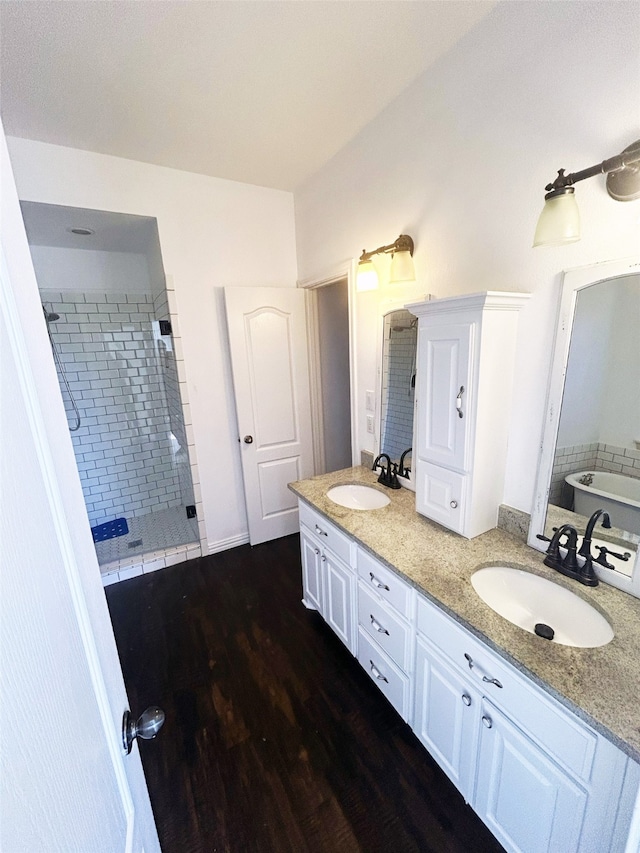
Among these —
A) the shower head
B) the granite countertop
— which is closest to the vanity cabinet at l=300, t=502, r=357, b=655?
the granite countertop

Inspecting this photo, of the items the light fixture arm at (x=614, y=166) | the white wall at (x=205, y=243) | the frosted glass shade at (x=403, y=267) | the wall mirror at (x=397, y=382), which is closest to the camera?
the light fixture arm at (x=614, y=166)

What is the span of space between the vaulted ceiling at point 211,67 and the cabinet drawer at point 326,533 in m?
1.95

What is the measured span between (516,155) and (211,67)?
1.25 m

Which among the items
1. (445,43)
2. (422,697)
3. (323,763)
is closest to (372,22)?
(445,43)

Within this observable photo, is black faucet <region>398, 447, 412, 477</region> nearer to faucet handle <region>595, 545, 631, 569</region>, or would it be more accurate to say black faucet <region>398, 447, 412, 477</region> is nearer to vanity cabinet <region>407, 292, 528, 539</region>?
vanity cabinet <region>407, 292, 528, 539</region>

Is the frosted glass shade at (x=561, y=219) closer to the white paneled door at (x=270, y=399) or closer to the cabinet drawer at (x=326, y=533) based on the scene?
the cabinet drawer at (x=326, y=533)

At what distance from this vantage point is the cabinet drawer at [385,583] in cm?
128

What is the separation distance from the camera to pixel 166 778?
1340 millimetres

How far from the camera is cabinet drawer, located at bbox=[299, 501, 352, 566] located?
160 centimetres

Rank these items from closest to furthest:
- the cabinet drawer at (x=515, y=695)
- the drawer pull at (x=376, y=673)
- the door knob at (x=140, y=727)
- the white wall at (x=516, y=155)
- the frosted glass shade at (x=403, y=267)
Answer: the door knob at (x=140, y=727) < the cabinet drawer at (x=515, y=695) < the white wall at (x=516, y=155) < the drawer pull at (x=376, y=673) < the frosted glass shade at (x=403, y=267)

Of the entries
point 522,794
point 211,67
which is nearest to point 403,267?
point 211,67

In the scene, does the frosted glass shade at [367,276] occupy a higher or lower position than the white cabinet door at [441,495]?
higher

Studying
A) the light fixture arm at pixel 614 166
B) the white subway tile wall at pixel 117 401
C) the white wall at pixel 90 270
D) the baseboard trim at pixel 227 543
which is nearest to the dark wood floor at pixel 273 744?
the baseboard trim at pixel 227 543

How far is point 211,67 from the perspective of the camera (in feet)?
4.71
